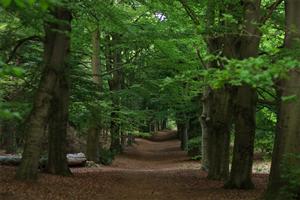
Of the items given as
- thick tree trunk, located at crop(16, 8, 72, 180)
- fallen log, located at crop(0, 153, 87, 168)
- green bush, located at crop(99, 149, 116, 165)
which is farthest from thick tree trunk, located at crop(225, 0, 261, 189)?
green bush, located at crop(99, 149, 116, 165)

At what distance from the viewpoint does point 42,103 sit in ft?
44.4

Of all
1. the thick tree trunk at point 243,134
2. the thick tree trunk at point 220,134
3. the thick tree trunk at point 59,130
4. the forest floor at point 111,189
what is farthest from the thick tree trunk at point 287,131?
the thick tree trunk at point 59,130

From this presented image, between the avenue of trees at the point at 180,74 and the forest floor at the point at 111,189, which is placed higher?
the avenue of trees at the point at 180,74

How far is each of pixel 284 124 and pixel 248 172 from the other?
4134 millimetres

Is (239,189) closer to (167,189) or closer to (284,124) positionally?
(167,189)

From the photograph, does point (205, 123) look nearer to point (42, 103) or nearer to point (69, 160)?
point (69, 160)

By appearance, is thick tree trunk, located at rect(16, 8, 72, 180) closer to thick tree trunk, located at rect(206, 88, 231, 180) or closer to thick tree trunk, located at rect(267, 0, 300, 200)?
thick tree trunk, located at rect(206, 88, 231, 180)

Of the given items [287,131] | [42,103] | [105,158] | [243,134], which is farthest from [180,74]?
[105,158]

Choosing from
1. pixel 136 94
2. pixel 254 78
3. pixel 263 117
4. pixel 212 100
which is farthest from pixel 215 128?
pixel 254 78

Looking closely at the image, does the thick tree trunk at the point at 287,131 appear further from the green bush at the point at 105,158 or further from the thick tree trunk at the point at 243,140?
the green bush at the point at 105,158

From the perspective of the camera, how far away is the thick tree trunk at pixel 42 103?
43.3ft

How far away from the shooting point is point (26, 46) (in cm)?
1725

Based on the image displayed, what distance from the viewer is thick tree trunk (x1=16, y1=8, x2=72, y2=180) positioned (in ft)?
43.3

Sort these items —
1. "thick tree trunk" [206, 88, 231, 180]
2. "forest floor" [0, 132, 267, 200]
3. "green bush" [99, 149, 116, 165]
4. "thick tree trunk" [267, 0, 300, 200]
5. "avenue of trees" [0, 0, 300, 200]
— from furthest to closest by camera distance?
1. "green bush" [99, 149, 116, 165]
2. "thick tree trunk" [206, 88, 231, 180]
3. "forest floor" [0, 132, 267, 200]
4. "avenue of trees" [0, 0, 300, 200]
5. "thick tree trunk" [267, 0, 300, 200]
